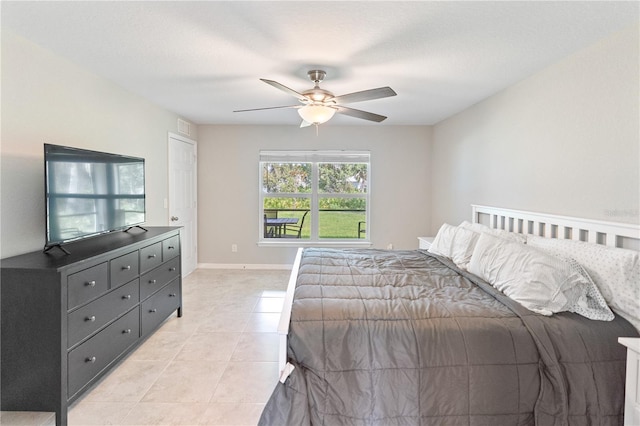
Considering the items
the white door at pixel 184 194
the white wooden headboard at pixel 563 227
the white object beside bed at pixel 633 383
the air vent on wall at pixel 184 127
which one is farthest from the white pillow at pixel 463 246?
the air vent on wall at pixel 184 127

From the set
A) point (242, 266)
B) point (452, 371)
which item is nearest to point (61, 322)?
point (452, 371)

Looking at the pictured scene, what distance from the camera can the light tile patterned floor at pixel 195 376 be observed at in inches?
76.5

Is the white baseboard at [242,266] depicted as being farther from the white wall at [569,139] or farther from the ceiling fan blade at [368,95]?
the ceiling fan blade at [368,95]

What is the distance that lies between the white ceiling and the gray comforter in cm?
175

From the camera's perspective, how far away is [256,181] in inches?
209

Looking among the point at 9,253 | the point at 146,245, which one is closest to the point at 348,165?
the point at 146,245

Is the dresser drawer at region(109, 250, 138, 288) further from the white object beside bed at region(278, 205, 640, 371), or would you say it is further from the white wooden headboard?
the white wooden headboard

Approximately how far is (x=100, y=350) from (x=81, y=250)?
699 millimetres

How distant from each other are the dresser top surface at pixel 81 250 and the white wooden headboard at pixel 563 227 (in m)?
3.31

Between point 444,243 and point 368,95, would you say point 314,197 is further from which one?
point 368,95

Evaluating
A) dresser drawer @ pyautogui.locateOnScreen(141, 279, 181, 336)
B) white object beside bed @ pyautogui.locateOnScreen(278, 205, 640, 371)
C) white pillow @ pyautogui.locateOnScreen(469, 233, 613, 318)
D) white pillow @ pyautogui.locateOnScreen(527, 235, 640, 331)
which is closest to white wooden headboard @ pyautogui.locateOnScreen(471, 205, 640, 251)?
white object beside bed @ pyautogui.locateOnScreen(278, 205, 640, 371)

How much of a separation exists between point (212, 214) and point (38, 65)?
3225 mm

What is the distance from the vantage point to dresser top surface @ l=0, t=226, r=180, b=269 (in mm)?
1892

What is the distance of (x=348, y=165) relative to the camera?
17.7 feet
